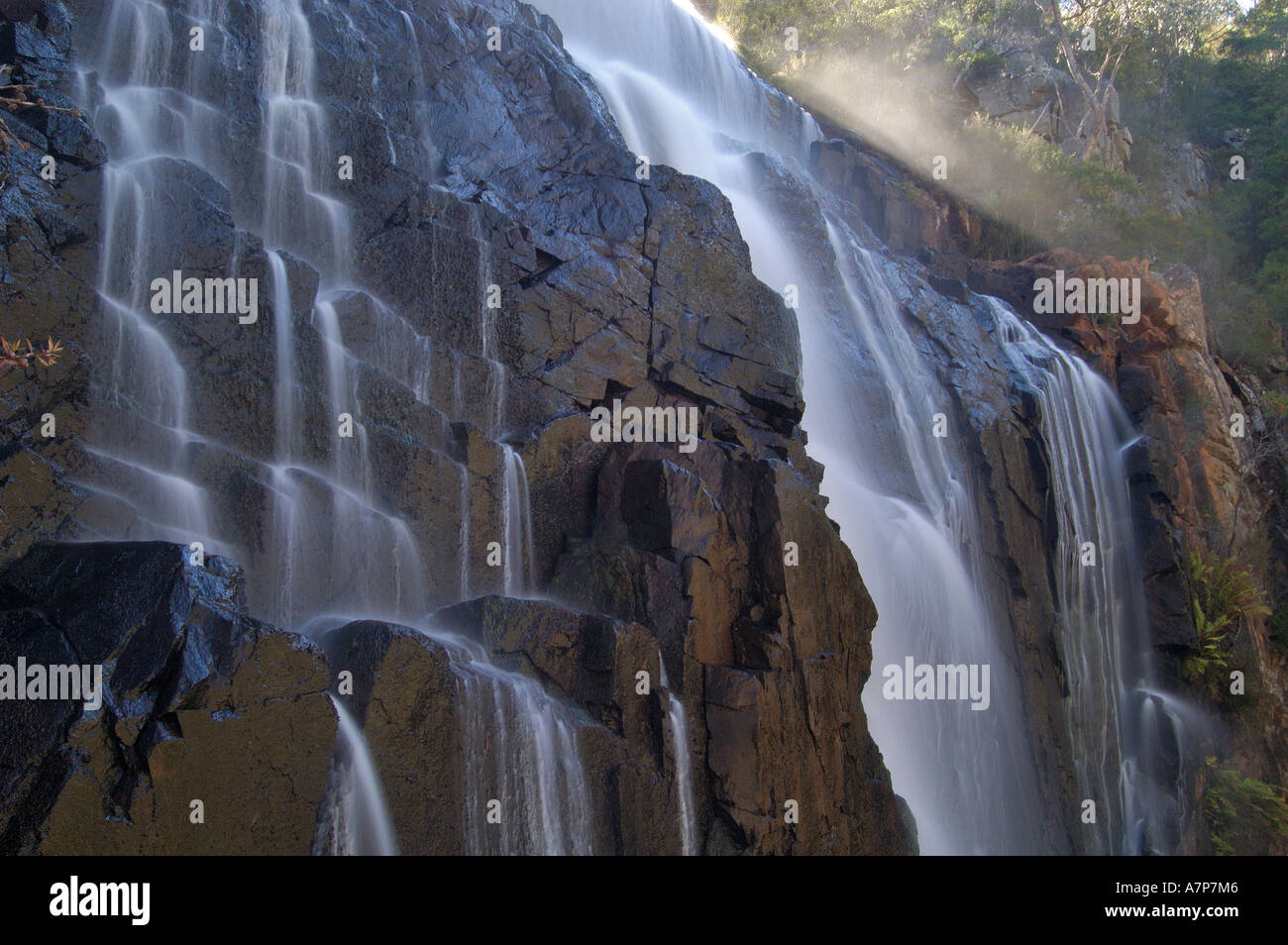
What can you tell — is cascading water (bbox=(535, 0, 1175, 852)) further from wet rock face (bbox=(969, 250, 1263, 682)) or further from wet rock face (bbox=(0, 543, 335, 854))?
wet rock face (bbox=(0, 543, 335, 854))

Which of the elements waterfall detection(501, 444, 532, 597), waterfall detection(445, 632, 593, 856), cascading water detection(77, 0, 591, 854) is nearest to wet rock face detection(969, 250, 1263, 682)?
waterfall detection(501, 444, 532, 597)

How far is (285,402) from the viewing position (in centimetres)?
1096

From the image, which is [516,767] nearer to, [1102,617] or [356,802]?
[356,802]

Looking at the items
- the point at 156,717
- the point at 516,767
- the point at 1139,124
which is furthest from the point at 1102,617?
the point at 1139,124

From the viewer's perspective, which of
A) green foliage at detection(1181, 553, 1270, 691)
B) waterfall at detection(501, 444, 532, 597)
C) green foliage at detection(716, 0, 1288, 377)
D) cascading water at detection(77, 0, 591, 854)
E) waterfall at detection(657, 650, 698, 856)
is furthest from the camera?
green foliage at detection(716, 0, 1288, 377)

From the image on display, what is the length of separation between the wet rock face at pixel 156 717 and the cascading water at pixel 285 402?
549mm

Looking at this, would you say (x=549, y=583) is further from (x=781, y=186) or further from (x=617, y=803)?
(x=781, y=186)

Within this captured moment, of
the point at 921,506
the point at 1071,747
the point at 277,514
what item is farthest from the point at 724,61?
the point at 277,514

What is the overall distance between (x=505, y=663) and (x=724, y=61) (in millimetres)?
21683

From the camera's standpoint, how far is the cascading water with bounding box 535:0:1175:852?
53.2 ft

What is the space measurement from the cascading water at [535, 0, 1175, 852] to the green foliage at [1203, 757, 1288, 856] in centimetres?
128

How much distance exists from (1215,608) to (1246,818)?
4.49 metres

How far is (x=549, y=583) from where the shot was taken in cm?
1159

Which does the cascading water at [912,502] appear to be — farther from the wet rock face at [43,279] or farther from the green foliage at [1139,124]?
the wet rock face at [43,279]
